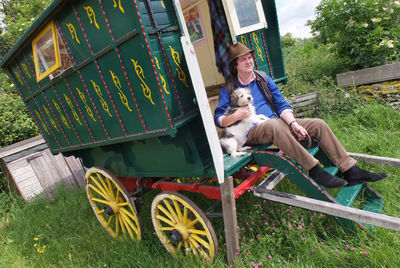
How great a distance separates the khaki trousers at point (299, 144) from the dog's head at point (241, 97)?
0.28 meters

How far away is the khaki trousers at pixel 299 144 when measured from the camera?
2.32 meters

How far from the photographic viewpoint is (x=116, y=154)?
3.35m

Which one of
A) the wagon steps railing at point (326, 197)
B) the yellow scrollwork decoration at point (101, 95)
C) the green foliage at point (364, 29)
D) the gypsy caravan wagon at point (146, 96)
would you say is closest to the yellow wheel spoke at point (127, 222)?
the gypsy caravan wagon at point (146, 96)

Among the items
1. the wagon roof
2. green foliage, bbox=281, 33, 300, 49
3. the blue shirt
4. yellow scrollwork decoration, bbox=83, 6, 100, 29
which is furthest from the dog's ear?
green foliage, bbox=281, 33, 300, 49

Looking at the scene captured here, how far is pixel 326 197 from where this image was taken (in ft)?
7.31

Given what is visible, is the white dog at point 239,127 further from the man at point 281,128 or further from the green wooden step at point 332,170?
the green wooden step at point 332,170

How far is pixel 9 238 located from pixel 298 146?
16.4ft

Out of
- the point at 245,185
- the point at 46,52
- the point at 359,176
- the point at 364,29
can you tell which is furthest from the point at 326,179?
the point at 364,29

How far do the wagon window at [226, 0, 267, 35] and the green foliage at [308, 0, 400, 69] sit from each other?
3.47m

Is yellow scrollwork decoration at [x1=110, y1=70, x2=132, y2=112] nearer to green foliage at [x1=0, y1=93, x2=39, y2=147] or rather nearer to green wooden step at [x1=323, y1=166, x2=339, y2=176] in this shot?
green wooden step at [x1=323, y1=166, x2=339, y2=176]

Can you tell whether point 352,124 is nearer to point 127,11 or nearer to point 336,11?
point 336,11

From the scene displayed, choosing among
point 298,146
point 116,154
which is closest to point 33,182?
point 116,154

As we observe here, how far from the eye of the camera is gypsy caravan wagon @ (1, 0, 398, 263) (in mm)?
2158

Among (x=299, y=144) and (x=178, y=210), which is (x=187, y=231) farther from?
(x=299, y=144)
